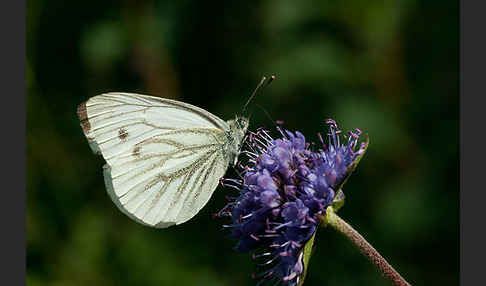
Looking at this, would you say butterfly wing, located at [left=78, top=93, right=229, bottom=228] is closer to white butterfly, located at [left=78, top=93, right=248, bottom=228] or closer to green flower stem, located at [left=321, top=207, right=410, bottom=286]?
white butterfly, located at [left=78, top=93, right=248, bottom=228]

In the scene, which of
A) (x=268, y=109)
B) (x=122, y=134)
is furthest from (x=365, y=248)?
(x=268, y=109)

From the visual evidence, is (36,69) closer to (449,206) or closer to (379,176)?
(379,176)

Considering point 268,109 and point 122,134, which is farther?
point 268,109

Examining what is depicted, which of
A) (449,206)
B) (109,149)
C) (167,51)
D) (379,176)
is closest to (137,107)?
(109,149)

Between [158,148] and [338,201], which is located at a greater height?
[338,201]

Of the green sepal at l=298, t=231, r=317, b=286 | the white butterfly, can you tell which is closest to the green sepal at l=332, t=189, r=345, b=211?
the green sepal at l=298, t=231, r=317, b=286

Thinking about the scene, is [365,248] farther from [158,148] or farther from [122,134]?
[122,134]

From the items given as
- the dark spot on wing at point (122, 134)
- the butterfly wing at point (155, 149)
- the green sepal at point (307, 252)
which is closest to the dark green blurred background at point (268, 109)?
the butterfly wing at point (155, 149)
